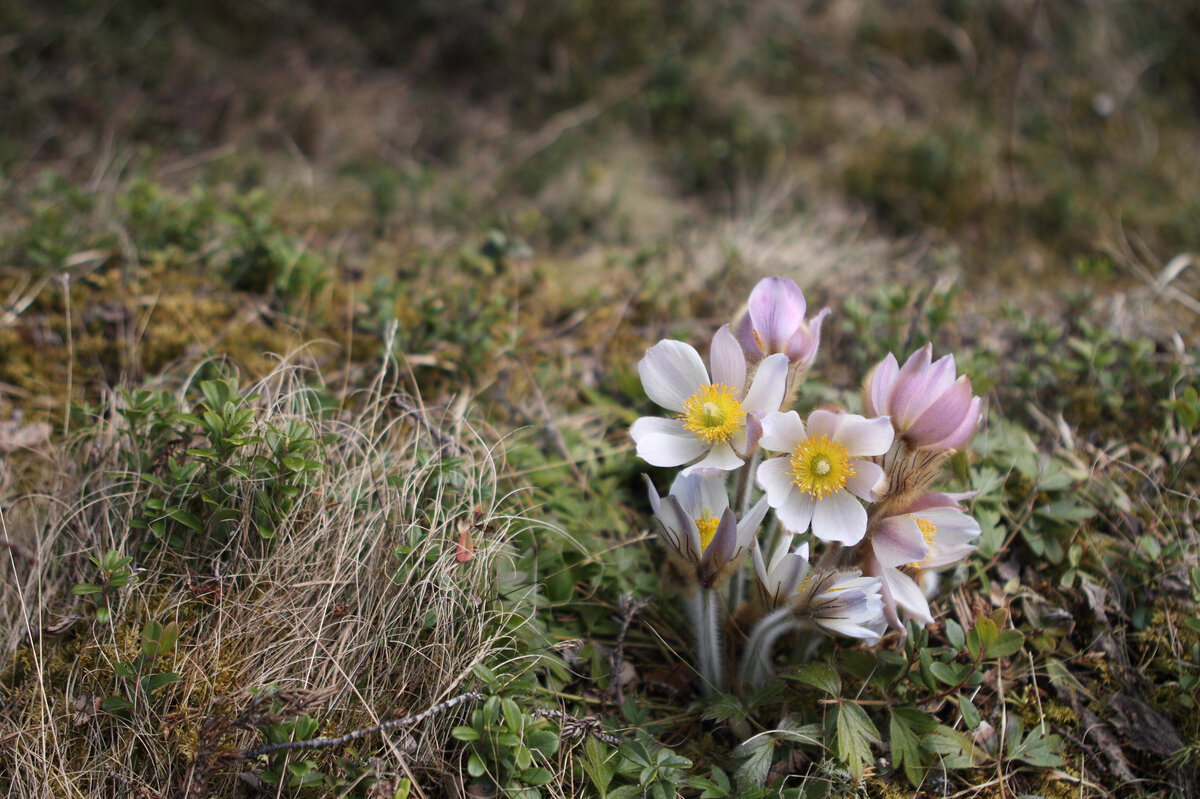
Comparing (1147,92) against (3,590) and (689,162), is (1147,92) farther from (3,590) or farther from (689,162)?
(3,590)

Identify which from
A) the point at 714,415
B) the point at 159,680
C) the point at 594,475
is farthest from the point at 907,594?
the point at 159,680

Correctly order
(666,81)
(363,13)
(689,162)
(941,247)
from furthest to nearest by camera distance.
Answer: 1. (363,13)
2. (666,81)
3. (689,162)
4. (941,247)

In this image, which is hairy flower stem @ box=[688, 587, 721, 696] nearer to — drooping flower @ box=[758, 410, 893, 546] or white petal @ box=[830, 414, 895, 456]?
drooping flower @ box=[758, 410, 893, 546]

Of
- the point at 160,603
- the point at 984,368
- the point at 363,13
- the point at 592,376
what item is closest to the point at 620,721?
the point at 160,603

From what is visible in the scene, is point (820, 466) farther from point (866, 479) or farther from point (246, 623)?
point (246, 623)

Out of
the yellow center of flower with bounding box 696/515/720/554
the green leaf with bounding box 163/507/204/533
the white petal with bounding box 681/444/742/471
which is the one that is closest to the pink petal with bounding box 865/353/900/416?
the white petal with bounding box 681/444/742/471

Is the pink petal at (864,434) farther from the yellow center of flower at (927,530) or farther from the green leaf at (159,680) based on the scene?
the green leaf at (159,680)
